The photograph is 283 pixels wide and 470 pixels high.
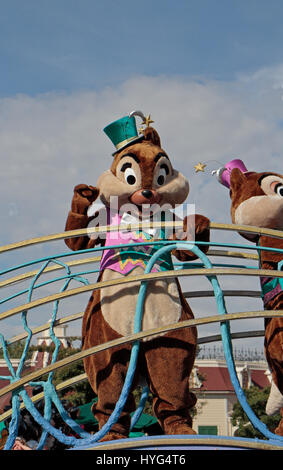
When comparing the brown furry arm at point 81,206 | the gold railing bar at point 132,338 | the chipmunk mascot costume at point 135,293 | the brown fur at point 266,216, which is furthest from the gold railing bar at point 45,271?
the brown fur at point 266,216

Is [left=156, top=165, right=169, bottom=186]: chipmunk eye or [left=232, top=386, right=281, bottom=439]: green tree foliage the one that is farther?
[left=232, top=386, right=281, bottom=439]: green tree foliage

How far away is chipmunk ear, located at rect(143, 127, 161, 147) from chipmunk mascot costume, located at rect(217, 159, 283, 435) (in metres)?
1.06

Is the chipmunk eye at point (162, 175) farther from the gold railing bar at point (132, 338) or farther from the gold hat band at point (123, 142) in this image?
the gold railing bar at point (132, 338)


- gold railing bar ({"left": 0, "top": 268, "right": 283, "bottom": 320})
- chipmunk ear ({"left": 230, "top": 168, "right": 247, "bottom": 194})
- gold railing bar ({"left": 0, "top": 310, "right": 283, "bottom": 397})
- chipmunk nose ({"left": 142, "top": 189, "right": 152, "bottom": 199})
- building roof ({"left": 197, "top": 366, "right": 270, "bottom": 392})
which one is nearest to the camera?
gold railing bar ({"left": 0, "top": 310, "right": 283, "bottom": 397})

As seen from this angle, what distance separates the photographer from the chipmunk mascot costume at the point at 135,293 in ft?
16.4

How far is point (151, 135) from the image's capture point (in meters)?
6.06

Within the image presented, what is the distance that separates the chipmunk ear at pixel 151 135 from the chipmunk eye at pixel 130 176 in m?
0.53

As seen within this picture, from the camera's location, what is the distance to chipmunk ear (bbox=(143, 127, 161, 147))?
238 inches

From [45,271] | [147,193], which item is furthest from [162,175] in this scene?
[45,271]

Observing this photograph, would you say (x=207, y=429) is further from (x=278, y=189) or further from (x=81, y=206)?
(x=81, y=206)

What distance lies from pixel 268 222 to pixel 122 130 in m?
1.88

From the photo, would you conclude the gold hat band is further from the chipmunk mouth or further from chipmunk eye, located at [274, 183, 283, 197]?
chipmunk eye, located at [274, 183, 283, 197]

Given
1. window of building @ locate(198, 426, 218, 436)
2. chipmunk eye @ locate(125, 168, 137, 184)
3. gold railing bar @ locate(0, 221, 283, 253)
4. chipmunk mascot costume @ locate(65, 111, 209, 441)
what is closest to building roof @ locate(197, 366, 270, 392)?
window of building @ locate(198, 426, 218, 436)

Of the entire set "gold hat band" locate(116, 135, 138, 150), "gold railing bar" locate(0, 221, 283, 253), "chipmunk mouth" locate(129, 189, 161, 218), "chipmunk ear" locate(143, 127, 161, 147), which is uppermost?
"chipmunk ear" locate(143, 127, 161, 147)
